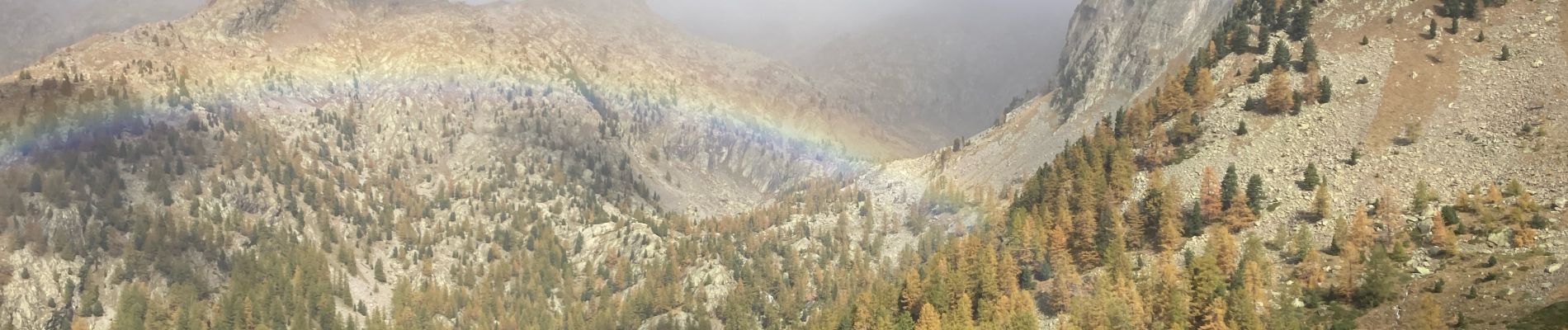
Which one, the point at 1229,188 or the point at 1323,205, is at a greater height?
the point at 1323,205

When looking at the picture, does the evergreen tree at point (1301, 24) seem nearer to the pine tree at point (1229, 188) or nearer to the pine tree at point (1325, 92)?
the pine tree at point (1325, 92)

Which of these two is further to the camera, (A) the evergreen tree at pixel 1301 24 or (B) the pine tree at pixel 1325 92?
(A) the evergreen tree at pixel 1301 24

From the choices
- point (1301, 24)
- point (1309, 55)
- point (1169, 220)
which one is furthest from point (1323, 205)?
point (1301, 24)

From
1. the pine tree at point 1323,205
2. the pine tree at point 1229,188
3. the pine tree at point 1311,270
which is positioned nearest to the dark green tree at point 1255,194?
the pine tree at point 1229,188

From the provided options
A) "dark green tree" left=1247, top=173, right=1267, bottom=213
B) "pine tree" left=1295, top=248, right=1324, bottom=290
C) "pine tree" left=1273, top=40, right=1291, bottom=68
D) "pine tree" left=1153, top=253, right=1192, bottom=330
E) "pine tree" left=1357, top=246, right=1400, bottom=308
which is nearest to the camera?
"pine tree" left=1357, top=246, right=1400, bottom=308

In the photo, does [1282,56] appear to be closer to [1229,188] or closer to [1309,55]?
[1309,55]

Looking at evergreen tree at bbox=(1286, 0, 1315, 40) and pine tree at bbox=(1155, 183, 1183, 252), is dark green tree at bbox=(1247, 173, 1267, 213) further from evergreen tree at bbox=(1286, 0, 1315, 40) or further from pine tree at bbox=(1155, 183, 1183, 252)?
evergreen tree at bbox=(1286, 0, 1315, 40)

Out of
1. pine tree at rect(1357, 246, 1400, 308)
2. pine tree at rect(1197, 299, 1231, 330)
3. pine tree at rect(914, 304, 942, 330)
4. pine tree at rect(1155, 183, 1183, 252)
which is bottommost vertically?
pine tree at rect(914, 304, 942, 330)

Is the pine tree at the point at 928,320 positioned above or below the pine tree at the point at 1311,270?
below

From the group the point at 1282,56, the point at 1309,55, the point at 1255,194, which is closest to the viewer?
the point at 1255,194

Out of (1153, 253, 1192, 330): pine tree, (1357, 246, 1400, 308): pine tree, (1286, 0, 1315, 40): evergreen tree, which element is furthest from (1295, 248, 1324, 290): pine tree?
(1286, 0, 1315, 40): evergreen tree

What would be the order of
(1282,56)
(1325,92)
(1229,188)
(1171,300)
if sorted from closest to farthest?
(1171,300) → (1229,188) → (1325,92) → (1282,56)

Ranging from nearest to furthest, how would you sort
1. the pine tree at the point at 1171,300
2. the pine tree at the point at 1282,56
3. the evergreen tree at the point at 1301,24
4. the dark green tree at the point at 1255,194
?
the pine tree at the point at 1171,300
the dark green tree at the point at 1255,194
the pine tree at the point at 1282,56
the evergreen tree at the point at 1301,24
